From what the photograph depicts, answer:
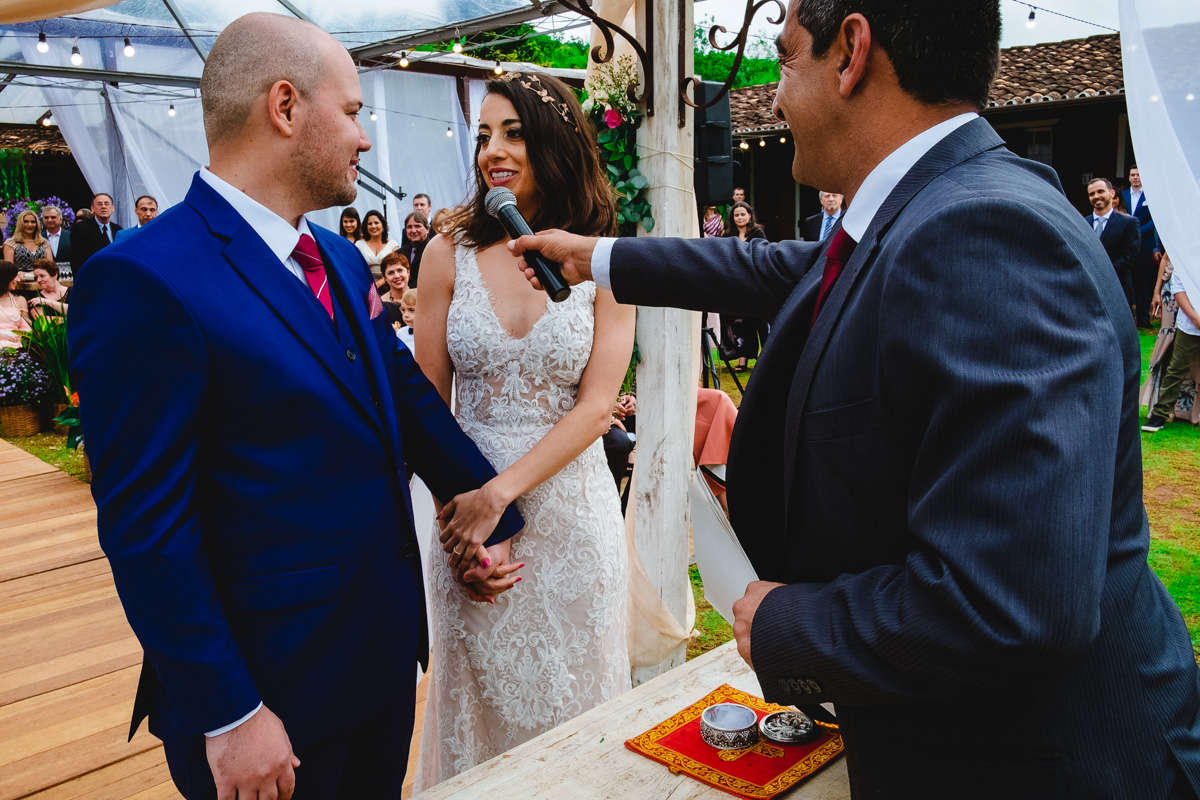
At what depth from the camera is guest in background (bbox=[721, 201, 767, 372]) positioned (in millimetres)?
11219

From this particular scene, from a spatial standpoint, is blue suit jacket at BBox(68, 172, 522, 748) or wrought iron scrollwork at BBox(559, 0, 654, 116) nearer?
blue suit jacket at BBox(68, 172, 522, 748)

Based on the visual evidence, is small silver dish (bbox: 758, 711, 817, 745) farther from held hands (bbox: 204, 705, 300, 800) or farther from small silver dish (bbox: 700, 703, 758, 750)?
held hands (bbox: 204, 705, 300, 800)

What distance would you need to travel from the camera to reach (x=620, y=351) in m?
2.53

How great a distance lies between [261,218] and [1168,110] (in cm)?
208

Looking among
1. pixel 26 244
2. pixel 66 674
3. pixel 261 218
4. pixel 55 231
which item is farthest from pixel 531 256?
pixel 55 231

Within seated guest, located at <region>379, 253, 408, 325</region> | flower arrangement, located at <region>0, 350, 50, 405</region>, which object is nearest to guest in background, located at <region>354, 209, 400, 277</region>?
seated guest, located at <region>379, 253, 408, 325</region>

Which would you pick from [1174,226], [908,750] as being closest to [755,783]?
[908,750]

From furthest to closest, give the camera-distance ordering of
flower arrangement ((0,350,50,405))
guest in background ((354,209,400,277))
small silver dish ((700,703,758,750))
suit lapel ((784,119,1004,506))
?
guest in background ((354,209,400,277))
flower arrangement ((0,350,50,405))
small silver dish ((700,703,758,750))
suit lapel ((784,119,1004,506))

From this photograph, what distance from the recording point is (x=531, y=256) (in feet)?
6.22

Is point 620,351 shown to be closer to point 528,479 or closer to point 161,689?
point 528,479

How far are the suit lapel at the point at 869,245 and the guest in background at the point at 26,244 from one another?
41.0 ft

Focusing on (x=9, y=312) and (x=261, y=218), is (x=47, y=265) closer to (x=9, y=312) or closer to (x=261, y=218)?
(x=9, y=312)

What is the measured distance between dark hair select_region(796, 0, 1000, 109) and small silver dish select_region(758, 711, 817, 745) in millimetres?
1226

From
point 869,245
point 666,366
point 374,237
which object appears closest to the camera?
point 869,245
